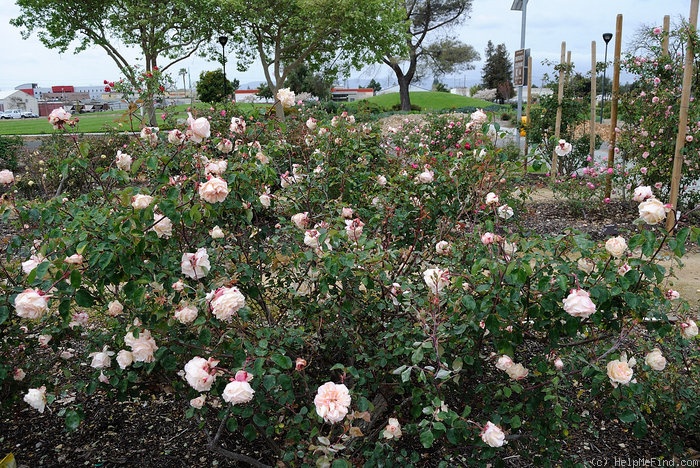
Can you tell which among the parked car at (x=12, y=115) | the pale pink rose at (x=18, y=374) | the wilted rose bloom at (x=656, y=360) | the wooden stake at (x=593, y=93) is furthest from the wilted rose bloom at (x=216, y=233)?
the parked car at (x=12, y=115)

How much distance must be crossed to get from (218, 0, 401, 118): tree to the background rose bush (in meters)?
22.0

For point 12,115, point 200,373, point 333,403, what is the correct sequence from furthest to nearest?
1. point 12,115
2. point 200,373
3. point 333,403

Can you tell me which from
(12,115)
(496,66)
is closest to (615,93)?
(496,66)

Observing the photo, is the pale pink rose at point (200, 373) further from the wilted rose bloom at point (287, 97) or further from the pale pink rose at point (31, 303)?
the wilted rose bloom at point (287, 97)

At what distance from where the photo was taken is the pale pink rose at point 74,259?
5.12 feet

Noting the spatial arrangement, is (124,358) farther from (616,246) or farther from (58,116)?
(616,246)

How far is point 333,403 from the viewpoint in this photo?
129cm

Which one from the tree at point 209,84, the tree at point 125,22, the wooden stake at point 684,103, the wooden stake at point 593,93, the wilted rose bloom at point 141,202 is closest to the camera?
the wilted rose bloom at point 141,202

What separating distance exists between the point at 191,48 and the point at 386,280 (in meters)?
26.7

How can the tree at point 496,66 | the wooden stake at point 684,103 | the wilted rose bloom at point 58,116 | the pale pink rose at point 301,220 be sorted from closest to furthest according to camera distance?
the wilted rose bloom at point 58,116, the pale pink rose at point 301,220, the wooden stake at point 684,103, the tree at point 496,66

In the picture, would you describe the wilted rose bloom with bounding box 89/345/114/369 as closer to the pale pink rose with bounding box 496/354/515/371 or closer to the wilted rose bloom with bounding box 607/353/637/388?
the pale pink rose with bounding box 496/354/515/371

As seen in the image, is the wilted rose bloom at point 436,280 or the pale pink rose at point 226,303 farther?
the wilted rose bloom at point 436,280

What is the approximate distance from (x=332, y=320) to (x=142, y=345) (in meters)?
0.66

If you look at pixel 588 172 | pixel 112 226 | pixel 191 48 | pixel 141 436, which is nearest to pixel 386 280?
pixel 112 226
